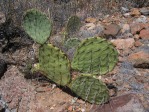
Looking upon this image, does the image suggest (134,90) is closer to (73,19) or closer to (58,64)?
(58,64)

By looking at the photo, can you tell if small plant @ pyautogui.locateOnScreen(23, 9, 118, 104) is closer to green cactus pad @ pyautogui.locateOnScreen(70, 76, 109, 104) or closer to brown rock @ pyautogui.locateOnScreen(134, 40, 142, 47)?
green cactus pad @ pyautogui.locateOnScreen(70, 76, 109, 104)

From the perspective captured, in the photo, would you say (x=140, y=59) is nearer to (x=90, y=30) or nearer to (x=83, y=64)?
(x=83, y=64)

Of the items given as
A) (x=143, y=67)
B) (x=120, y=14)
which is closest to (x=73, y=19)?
(x=143, y=67)

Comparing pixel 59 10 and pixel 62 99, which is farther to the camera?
pixel 59 10

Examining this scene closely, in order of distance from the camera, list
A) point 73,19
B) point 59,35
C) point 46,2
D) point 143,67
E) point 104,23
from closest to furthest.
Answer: point 143,67 → point 73,19 → point 59,35 → point 104,23 → point 46,2

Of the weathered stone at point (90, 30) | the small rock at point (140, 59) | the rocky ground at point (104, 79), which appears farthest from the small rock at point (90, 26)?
the small rock at point (140, 59)

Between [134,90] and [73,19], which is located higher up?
[73,19]
